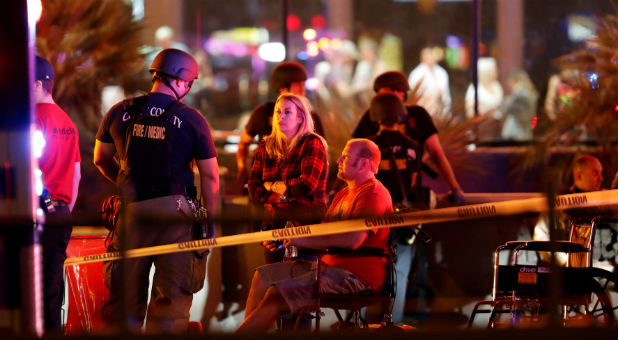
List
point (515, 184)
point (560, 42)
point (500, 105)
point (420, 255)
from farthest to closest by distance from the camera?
point (560, 42)
point (500, 105)
point (515, 184)
point (420, 255)

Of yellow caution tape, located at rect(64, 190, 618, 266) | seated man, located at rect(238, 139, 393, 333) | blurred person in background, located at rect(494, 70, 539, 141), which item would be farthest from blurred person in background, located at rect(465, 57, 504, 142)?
yellow caution tape, located at rect(64, 190, 618, 266)

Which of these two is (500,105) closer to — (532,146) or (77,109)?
(532,146)

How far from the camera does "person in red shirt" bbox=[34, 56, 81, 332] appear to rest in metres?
5.76

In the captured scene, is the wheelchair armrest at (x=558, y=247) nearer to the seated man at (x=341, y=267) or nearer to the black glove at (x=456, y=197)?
the seated man at (x=341, y=267)

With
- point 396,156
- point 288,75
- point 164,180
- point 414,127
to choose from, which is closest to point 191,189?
point 164,180

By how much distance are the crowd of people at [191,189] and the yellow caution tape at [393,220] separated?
62 millimetres

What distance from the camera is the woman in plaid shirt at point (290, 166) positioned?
6.12m

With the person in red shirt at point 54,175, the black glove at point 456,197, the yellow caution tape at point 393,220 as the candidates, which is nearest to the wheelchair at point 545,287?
the yellow caution tape at point 393,220

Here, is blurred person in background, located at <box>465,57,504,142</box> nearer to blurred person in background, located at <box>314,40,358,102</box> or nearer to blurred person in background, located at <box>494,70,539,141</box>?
blurred person in background, located at <box>494,70,539,141</box>

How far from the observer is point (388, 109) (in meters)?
6.90

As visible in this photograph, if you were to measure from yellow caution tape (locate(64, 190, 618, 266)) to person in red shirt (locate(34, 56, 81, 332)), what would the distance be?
0.97 feet

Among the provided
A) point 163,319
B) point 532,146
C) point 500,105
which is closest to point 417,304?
point 163,319

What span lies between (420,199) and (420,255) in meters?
0.77

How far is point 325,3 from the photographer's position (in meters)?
17.1
